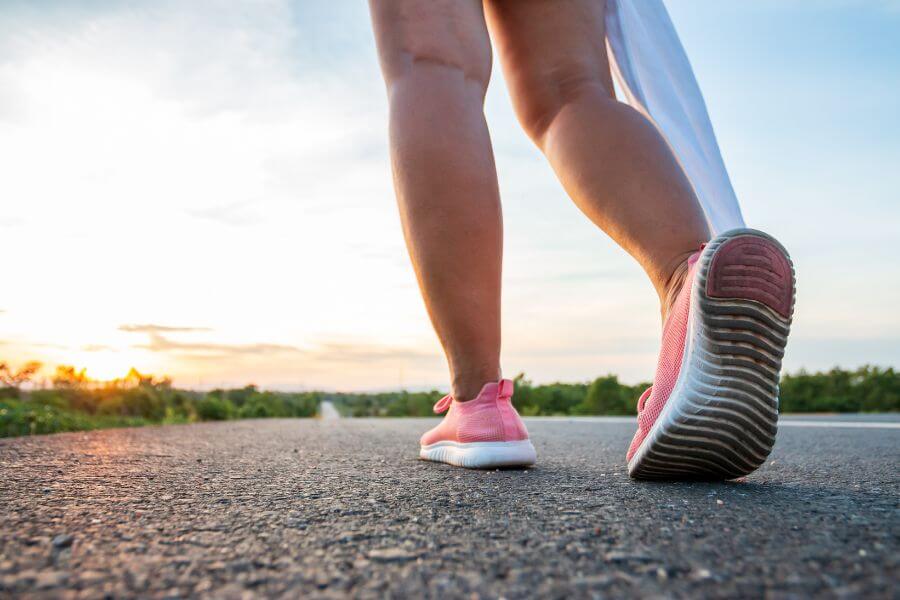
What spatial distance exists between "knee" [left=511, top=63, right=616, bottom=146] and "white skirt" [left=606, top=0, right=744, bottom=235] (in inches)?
6.2

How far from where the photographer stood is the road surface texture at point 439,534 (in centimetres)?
63

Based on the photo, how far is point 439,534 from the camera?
2.68ft

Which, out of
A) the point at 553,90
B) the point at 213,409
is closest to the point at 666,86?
the point at 553,90

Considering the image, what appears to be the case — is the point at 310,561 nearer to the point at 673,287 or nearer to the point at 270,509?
the point at 270,509

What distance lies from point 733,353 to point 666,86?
0.98 m

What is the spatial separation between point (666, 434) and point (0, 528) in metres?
0.94

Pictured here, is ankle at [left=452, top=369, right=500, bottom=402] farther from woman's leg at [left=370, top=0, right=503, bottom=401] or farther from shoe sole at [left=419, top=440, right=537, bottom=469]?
shoe sole at [left=419, top=440, right=537, bottom=469]

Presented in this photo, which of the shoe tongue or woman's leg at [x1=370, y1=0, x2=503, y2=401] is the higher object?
woman's leg at [x1=370, y1=0, x2=503, y2=401]

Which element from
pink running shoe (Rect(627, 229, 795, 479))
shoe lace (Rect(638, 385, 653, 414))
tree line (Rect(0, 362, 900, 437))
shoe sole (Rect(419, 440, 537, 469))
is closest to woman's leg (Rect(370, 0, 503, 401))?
shoe sole (Rect(419, 440, 537, 469))

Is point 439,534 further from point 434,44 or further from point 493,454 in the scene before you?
point 434,44

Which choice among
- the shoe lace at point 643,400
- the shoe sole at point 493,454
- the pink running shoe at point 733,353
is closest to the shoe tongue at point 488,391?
the shoe sole at point 493,454

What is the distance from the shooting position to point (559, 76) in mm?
1657

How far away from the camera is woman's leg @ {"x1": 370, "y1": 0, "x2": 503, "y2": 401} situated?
4.61 ft

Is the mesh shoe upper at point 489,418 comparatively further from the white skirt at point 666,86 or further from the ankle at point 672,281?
the white skirt at point 666,86
